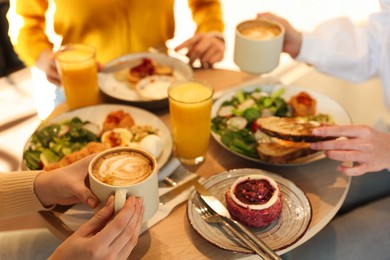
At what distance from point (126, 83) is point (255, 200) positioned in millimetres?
780

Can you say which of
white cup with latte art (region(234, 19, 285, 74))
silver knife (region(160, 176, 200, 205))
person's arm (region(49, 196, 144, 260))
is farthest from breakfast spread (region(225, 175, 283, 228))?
white cup with latte art (region(234, 19, 285, 74))

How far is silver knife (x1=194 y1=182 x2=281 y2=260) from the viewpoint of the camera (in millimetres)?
1063

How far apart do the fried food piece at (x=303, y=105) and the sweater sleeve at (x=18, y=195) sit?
82 cm

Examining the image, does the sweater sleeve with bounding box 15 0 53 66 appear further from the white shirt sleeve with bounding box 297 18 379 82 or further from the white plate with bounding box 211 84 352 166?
the white shirt sleeve with bounding box 297 18 379 82

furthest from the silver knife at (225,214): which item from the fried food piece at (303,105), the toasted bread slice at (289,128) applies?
the fried food piece at (303,105)

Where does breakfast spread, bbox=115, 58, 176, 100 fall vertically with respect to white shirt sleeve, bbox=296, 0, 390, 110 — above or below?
below

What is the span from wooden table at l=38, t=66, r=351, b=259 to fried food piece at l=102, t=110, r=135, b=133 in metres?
0.13

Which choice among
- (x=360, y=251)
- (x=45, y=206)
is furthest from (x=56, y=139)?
(x=360, y=251)

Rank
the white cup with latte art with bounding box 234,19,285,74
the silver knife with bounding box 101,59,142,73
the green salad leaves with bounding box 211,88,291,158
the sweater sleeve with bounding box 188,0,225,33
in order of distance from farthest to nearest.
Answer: the sweater sleeve with bounding box 188,0,225,33, the silver knife with bounding box 101,59,142,73, the white cup with latte art with bounding box 234,19,285,74, the green salad leaves with bounding box 211,88,291,158

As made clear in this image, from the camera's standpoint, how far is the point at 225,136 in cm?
144

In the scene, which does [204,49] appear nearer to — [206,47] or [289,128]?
[206,47]

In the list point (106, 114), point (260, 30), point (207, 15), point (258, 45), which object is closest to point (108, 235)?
point (106, 114)

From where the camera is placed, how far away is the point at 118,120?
152 cm

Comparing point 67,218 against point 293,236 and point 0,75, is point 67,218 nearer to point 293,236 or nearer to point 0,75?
point 293,236
